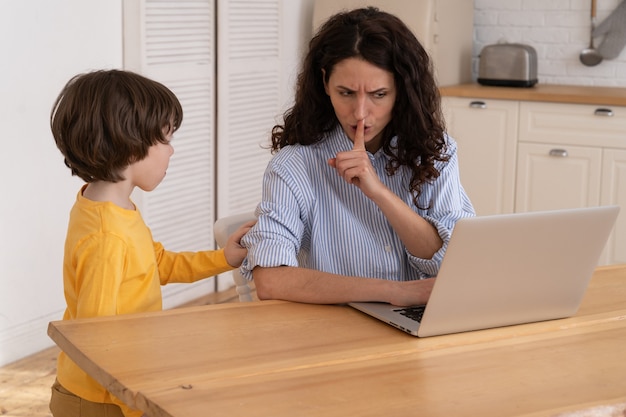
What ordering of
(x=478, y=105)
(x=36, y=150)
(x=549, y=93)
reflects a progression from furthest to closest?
(x=478, y=105)
(x=549, y=93)
(x=36, y=150)

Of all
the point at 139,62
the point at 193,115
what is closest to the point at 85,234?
the point at 139,62

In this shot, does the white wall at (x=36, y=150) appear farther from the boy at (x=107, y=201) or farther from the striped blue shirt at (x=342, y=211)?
the boy at (x=107, y=201)

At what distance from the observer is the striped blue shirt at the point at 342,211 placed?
2.01 meters

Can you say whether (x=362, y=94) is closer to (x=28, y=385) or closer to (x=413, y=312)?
(x=413, y=312)

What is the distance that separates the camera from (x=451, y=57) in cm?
493

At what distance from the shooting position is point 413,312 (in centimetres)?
170

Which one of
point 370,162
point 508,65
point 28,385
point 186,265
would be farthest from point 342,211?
point 508,65

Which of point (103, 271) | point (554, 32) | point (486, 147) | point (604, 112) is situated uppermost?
point (554, 32)

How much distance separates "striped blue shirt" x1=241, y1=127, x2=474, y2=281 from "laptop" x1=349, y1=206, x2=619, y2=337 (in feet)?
1.05

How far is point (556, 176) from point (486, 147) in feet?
1.23

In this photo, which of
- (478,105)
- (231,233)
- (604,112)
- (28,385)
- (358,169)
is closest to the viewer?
(358,169)

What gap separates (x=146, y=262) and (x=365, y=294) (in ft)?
1.39

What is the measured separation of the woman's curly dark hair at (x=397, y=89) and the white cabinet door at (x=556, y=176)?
2.43 m

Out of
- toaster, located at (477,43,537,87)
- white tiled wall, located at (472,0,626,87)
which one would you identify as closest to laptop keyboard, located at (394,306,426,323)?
toaster, located at (477,43,537,87)
